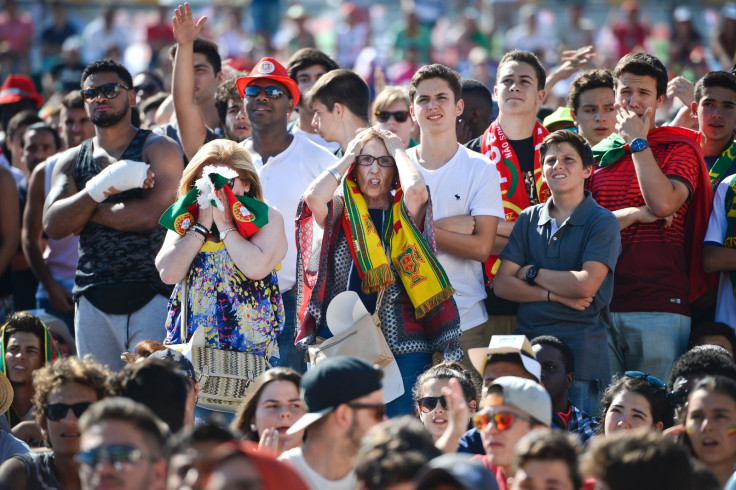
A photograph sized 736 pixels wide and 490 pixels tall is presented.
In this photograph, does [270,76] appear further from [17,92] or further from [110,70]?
[17,92]

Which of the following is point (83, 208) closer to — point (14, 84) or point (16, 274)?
point (16, 274)

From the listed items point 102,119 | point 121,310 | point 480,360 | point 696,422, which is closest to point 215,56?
point 102,119

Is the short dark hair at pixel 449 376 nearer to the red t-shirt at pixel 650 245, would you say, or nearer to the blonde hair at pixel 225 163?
the red t-shirt at pixel 650 245

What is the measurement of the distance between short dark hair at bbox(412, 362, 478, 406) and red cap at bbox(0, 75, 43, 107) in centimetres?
651

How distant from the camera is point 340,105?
27.0 ft

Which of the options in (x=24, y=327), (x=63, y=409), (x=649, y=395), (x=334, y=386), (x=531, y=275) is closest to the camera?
(x=334, y=386)

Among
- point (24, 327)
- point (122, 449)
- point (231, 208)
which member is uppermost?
point (231, 208)

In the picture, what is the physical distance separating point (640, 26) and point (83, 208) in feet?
40.6

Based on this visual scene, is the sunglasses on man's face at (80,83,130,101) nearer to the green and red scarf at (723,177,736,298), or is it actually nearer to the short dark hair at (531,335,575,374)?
the short dark hair at (531,335,575,374)

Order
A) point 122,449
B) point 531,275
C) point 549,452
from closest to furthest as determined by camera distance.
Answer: point 122,449, point 549,452, point 531,275

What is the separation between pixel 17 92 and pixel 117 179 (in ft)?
16.4

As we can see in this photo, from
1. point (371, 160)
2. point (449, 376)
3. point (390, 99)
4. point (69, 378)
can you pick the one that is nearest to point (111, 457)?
point (69, 378)

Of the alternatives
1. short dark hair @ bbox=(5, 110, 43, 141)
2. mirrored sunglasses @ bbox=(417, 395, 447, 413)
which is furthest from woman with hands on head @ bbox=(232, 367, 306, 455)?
short dark hair @ bbox=(5, 110, 43, 141)

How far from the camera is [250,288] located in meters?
6.91
